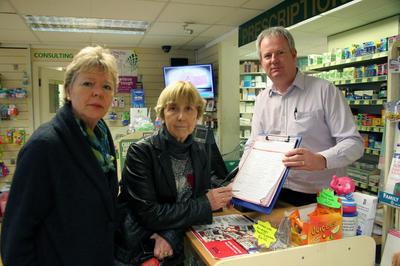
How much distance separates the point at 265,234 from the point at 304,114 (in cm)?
96

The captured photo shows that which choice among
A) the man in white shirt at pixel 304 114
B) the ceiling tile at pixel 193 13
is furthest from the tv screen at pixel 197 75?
the man in white shirt at pixel 304 114

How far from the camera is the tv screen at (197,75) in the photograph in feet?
19.0

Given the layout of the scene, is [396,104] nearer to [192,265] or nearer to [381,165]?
[381,165]

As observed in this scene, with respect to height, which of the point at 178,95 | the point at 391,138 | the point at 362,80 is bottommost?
the point at 391,138

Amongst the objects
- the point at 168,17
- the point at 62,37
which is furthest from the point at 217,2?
the point at 62,37

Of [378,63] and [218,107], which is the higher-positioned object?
[378,63]

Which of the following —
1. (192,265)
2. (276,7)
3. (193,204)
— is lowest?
(192,265)

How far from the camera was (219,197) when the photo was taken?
4.87 feet

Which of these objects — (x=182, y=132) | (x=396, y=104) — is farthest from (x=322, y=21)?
(x=182, y=132)

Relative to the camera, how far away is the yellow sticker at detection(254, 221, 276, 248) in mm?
1140

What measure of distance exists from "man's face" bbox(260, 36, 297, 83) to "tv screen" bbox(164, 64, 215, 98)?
12.5ft

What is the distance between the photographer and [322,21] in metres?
4.51

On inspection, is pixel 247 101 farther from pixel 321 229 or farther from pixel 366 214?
pixel 321 229

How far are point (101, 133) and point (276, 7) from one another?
345 cm
